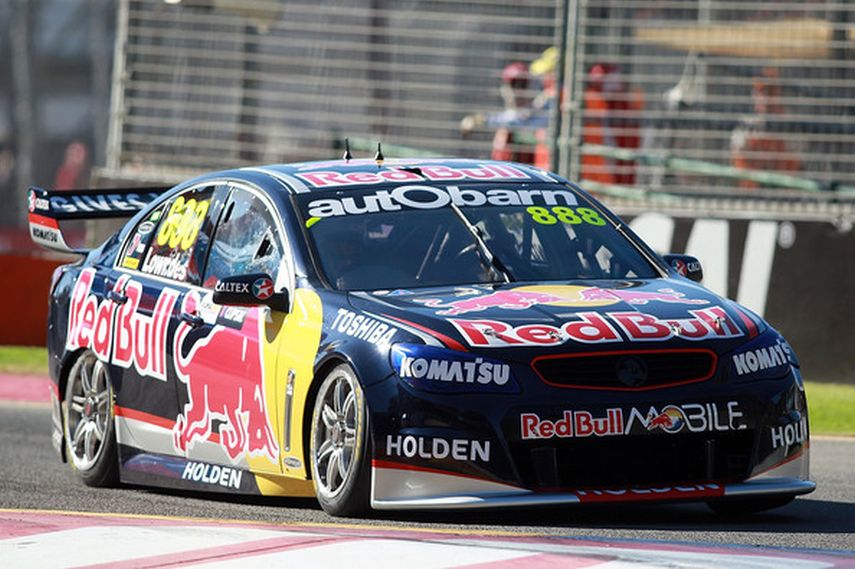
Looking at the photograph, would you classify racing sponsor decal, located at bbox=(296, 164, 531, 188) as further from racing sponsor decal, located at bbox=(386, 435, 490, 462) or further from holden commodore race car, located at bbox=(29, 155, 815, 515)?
racing sponsor decal, located at bbox=(386, 435, 490, 462)

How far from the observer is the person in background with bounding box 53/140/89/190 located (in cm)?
3108

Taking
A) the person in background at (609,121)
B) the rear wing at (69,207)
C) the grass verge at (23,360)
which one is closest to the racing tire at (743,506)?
the rear wing at (69,207)

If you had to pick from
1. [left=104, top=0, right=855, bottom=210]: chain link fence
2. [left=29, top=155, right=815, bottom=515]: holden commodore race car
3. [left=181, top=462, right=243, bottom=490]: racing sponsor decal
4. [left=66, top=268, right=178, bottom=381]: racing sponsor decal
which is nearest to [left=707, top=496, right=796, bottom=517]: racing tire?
[left=29, top=155, right=815, bottom=515]: holden commodore race car

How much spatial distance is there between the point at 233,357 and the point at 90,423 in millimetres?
1686

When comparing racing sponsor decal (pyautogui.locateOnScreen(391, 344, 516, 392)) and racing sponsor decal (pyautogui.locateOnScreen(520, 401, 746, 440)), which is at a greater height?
racing sponsor decal (pyautogui.locateOnScreen(391, 344, 516, 392))

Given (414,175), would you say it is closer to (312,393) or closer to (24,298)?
(312,393)

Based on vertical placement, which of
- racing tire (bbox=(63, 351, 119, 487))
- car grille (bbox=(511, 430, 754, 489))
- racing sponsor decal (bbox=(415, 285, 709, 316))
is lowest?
racing tire (bbox=(63, 351, 119, 487))

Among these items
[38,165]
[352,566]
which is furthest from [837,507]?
[38,165]

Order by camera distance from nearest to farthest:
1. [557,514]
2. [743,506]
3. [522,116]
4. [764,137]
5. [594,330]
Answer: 1. [594,330]
2. [557,514]
3. [743,506]
4. [764,137]
5. [522,116]

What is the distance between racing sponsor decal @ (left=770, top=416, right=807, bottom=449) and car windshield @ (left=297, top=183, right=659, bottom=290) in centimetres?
107

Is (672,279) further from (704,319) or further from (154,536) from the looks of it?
(154,536)

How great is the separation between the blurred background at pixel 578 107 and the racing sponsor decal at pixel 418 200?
19.5 ft

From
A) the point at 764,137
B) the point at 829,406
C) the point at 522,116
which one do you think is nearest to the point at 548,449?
the point at 829,406

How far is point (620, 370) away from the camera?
7.18 metres
